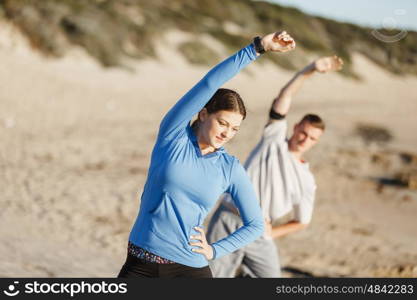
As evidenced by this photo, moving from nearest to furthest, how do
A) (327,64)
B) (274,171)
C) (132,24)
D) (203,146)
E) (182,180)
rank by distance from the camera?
(182,180) → (203,146) → (327,64) → (274,171) → (132,24)

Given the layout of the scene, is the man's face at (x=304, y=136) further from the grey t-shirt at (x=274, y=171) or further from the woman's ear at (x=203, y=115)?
the woman's ear at (x=203, y=115)

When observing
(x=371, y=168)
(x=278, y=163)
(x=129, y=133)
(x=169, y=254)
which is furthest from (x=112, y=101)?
(x=169, y=254)

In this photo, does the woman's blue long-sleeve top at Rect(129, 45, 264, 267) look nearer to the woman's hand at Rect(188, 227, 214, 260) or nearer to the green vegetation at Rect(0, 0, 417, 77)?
the woman's hand at Rect(188, 227, 214, 260)

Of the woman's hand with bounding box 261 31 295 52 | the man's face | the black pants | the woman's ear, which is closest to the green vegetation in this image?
the man's face

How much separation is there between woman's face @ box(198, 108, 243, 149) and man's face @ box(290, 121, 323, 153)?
4.81ft

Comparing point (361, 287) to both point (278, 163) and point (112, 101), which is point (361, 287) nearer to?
point (278, 163)

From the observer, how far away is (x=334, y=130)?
58.3ft

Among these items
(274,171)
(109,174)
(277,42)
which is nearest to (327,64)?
(274,171)

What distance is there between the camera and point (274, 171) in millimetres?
3797

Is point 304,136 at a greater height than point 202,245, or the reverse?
point 304,136

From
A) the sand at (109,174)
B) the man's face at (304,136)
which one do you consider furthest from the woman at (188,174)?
→ the sand at (109,174)

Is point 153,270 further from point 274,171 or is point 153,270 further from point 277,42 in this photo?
point 274,171

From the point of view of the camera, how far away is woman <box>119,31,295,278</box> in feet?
7.95

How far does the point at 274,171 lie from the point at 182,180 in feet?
4.83
